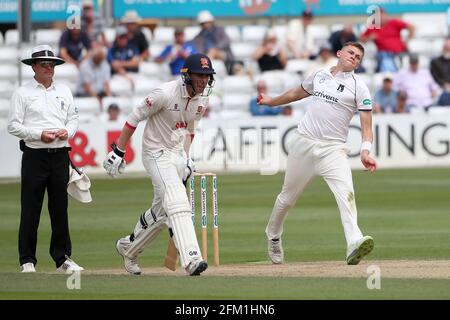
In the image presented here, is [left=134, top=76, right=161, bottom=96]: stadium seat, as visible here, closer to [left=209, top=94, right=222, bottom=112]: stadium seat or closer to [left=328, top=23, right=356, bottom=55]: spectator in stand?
[left=209, top=94, right=222, bottom=112]: stadium seat

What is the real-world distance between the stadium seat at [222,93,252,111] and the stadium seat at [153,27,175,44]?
2.29m

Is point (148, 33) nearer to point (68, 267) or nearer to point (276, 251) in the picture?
point (276, 251)

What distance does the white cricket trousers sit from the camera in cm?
1221

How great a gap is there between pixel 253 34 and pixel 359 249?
53.1 ft

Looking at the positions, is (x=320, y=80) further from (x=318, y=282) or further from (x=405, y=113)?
(x=405, y=113)

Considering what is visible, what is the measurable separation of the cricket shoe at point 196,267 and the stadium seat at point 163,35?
16.8 m

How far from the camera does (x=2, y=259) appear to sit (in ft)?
46.3

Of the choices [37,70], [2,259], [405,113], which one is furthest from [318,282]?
[405,113]

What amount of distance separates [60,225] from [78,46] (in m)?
14.3

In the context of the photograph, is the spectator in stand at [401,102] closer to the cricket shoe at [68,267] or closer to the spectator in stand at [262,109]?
the spectator in stand at [262,109]

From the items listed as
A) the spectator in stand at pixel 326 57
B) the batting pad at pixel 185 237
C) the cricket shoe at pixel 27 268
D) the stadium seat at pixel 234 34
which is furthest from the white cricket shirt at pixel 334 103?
the stadium seat at pixel 234 34

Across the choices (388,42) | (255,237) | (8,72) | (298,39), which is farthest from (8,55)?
(255,237)

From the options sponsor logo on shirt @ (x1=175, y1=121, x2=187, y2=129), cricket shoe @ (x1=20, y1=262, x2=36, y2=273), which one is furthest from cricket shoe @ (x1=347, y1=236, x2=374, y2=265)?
cricket shoe @ (x1=20, y1=262, x2=36, y2=273)
